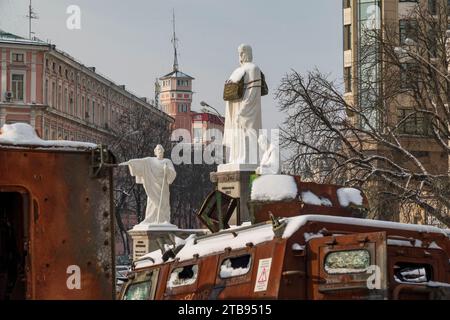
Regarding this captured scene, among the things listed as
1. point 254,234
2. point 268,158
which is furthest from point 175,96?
point 254,234

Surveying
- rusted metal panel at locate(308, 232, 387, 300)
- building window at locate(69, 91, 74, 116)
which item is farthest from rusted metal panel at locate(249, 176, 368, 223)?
building window at locate(69, 91, 74, 116)

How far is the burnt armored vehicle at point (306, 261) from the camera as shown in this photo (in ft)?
33.3

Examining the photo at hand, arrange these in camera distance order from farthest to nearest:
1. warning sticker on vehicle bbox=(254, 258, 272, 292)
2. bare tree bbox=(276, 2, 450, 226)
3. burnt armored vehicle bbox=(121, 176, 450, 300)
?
bare tree bbox=(276, 2, 450, 226) → warning sticker on vehicle bbox=(254, 258, 272, 292) → burnt armored vehicle bbox=(121, 176, 450, 300)

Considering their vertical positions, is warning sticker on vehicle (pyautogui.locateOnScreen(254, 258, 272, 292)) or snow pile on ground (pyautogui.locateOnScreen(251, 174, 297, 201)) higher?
snow pile on ground (pyautogui.locateOnScreen(251, 174, 297, 201))

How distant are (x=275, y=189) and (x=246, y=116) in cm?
1328

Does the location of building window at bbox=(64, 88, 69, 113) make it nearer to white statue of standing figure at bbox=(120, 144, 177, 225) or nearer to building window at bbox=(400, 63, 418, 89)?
white statue of standing figure at bbox=(120, 144, 177, 225)

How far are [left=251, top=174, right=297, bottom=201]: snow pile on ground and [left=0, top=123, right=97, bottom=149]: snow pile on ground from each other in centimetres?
427

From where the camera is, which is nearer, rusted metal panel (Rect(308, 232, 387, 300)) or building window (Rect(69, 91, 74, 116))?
rusted metal panel (Rect(308, 232, 387, 300))

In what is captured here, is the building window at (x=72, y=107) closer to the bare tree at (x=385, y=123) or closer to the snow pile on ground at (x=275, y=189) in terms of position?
the bare tree at (x=385, y=123)

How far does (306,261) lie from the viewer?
10688mm

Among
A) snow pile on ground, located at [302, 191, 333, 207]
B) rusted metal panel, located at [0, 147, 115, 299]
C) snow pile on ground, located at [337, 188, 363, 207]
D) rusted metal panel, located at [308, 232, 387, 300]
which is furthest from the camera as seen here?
snow pile on ground, located at [337, 188, 363, 207]

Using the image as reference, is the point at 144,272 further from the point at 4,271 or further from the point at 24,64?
the point at 24,64

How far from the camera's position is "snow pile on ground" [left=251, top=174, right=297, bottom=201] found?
12891 millimetres
